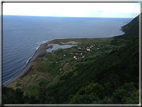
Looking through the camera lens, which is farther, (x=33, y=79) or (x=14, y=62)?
(x=14, y=62)

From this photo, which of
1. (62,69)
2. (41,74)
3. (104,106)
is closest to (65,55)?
(62,69)

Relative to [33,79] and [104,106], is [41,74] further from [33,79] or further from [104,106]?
[104,106]

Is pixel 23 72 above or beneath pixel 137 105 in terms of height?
beneath

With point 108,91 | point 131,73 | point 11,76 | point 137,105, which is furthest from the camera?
point 11,76

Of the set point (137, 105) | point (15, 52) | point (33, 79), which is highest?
point (15, 52)

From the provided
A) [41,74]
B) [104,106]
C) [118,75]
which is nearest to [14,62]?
[41,74]

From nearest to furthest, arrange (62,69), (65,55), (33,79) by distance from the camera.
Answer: (33,79), (62,69), (65,55)

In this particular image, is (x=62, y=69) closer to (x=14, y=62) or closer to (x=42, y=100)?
(x=14, y=62)
